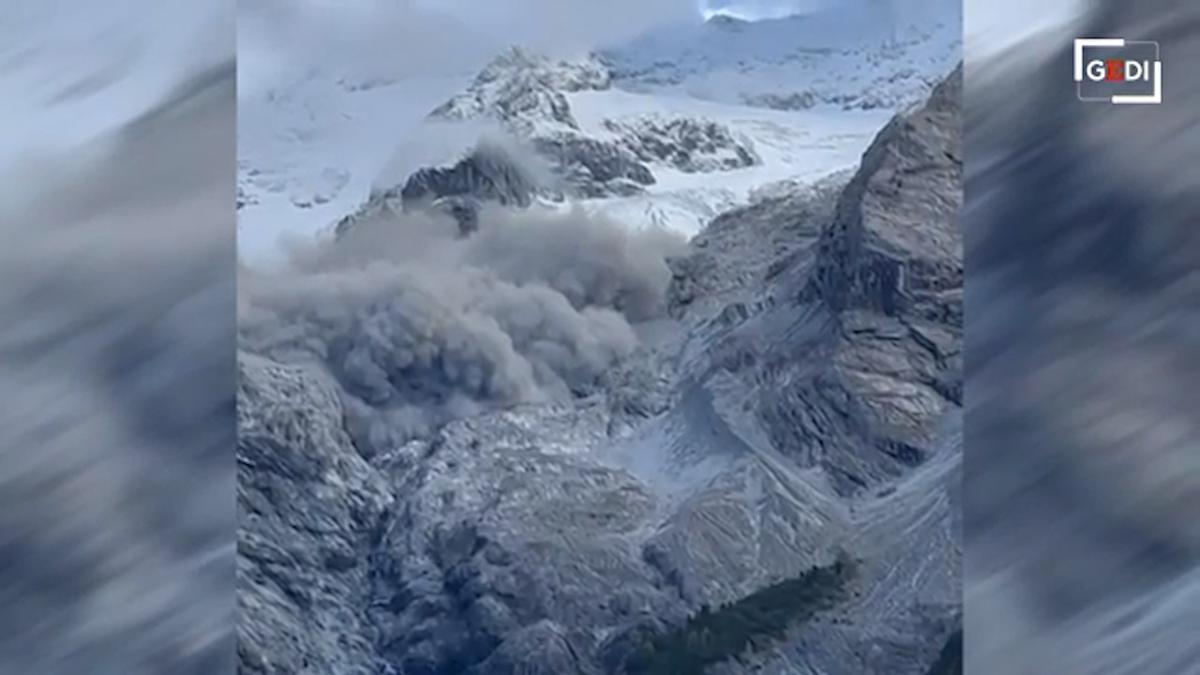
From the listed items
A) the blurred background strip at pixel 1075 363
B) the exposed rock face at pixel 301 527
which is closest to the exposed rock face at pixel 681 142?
the blurred background strip at pixel 1075 363

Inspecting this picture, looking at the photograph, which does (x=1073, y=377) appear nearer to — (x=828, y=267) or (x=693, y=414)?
(x=828, y=267)

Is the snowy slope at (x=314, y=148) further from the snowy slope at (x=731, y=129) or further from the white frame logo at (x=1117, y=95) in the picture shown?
the white frame logo at (x=1117, y=95)

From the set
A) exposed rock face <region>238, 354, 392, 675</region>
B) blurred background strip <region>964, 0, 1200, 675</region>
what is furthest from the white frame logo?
exposed rock face <region>238, 354, 392, 675</region>

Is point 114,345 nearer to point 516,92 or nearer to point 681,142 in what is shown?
point 516,92

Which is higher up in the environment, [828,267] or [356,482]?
[828,267]

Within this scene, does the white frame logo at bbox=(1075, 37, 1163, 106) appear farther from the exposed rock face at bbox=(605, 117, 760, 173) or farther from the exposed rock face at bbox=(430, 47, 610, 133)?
the exposed rock face at bbox=(430, 47, 610, 133)

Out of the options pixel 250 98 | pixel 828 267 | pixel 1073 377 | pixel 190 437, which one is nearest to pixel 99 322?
pixel 190 437
